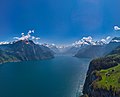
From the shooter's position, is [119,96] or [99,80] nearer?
[119,96]

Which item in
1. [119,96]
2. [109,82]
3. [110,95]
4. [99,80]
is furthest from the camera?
[99,80]

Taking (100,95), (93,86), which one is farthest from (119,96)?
(93,86)

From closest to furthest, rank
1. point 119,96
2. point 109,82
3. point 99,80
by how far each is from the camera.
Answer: point 119,96, point 109,82, point 99,80

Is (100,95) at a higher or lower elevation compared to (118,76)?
lower

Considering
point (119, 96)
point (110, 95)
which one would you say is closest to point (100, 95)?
point (110, 95)

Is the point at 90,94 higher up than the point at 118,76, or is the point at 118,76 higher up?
the point at 118,76

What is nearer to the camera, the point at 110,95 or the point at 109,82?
the point at 110,95

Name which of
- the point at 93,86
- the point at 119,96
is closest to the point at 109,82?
the point at 93,86

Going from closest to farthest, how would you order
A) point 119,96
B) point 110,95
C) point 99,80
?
point 119,96 → point 110,95 → point 99,80

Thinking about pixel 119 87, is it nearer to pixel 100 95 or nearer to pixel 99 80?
pixel 100 95
